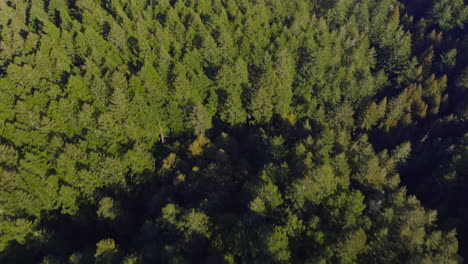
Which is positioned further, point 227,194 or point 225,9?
point 225,9

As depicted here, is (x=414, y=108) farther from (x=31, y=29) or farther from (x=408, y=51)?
(x=31, y=29)

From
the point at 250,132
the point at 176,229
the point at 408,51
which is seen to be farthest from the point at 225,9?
the point at 176,229

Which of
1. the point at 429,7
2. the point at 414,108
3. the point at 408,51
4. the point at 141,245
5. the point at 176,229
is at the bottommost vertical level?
the point at 141,245

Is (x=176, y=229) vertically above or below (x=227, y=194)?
below

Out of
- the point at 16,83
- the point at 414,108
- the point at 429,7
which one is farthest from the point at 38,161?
the point at 429,7

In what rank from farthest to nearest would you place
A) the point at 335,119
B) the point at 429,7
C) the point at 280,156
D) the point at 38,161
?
the point at 429,7 → the point at 335,119 → the point at 280,156 → the point at 38,161

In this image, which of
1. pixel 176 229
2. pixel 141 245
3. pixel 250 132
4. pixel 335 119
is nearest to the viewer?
pixel 176 229

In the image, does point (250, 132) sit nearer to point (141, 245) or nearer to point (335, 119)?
point (335, 119)
